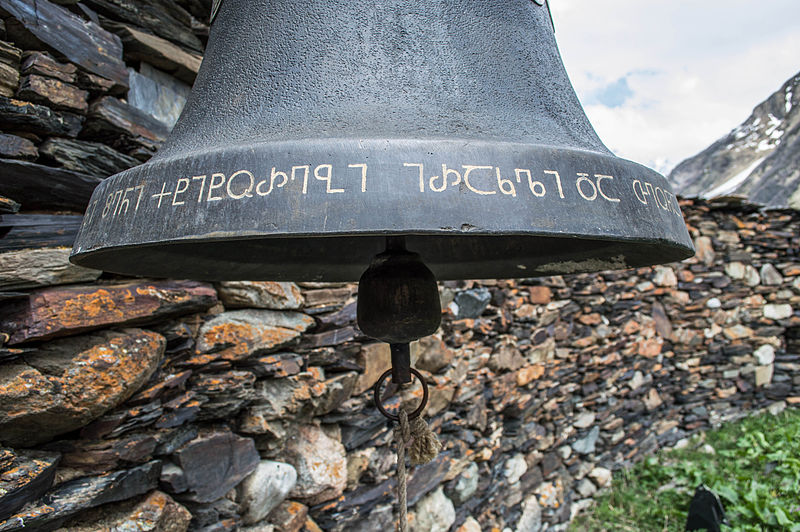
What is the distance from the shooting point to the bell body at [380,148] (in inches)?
17.2

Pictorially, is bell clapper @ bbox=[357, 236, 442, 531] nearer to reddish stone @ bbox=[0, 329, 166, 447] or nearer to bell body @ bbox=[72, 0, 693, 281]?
bell body @ bbox=[72, 0, 693, 281]

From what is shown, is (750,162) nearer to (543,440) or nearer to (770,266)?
(770,266)

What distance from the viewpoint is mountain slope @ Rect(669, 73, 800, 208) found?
25.0ft

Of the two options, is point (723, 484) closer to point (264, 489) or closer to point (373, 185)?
point (264, 489)

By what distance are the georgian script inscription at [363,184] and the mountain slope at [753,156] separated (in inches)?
331

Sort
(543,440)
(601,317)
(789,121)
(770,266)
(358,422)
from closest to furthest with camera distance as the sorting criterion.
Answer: (358,422) < (543,440) < (601,317) < (770,266) < (789,121)

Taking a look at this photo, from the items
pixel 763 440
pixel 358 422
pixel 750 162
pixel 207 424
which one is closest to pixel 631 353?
pixel 763 440

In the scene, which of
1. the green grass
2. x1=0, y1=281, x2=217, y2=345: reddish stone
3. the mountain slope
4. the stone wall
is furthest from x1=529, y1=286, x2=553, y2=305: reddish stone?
the mountain slope

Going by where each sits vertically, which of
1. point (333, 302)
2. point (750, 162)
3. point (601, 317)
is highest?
point (750, 162)

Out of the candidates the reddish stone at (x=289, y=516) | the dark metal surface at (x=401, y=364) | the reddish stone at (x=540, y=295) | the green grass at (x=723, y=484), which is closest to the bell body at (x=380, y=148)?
the dark metal surface at (x=401, y=364)

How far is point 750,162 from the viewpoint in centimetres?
989

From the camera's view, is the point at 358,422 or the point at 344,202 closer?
the point at 344,202

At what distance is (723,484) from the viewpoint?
11.0 ft

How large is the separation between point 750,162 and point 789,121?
935 millimetres
